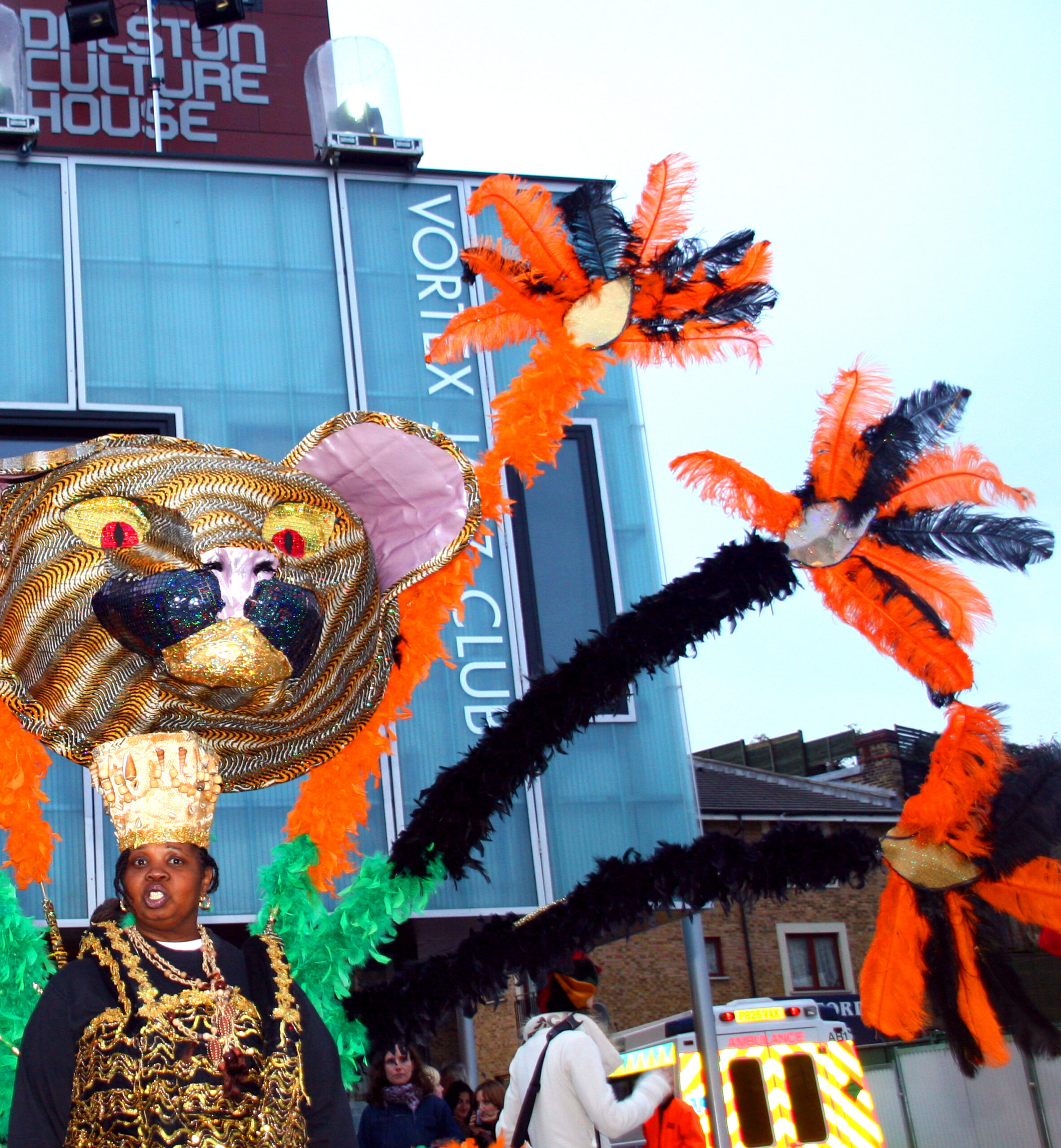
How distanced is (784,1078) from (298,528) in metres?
7.47

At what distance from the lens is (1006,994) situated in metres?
4.25

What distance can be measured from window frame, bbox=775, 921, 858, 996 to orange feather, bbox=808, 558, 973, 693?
15238 millimetres

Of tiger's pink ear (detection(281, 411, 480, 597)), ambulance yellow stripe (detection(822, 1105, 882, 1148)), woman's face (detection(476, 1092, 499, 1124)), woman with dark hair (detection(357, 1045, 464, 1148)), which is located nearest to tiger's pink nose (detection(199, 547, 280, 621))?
tiger's pink ear (detection(281, 411, 480, 597))

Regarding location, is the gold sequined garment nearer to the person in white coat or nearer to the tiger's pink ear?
the person in white coat

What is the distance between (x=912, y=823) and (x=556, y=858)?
Result: 22.5 ft

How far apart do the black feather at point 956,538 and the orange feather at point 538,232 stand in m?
1.11

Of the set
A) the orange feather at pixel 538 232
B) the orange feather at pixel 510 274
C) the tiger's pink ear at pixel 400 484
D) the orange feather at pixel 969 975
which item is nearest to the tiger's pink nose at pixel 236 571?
the tiger's pink ear at pixel 400 484

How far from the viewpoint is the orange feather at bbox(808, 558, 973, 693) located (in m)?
4.14

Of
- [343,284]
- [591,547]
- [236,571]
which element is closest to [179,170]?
[343,284]

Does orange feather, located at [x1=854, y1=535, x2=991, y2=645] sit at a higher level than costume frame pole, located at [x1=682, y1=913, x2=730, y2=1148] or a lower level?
higher

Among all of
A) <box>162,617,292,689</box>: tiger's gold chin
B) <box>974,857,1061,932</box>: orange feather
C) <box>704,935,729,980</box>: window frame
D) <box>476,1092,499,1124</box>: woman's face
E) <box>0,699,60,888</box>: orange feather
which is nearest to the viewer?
<box>162,617,292,689</box>: tiger's gold chin

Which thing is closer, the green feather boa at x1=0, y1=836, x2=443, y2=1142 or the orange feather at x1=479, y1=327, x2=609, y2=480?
the green feather boa at x1=0, y1=836, x2=443, y2=1142

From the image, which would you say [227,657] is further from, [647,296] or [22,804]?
[647,296]

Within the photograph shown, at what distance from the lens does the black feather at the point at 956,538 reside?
4199mm
